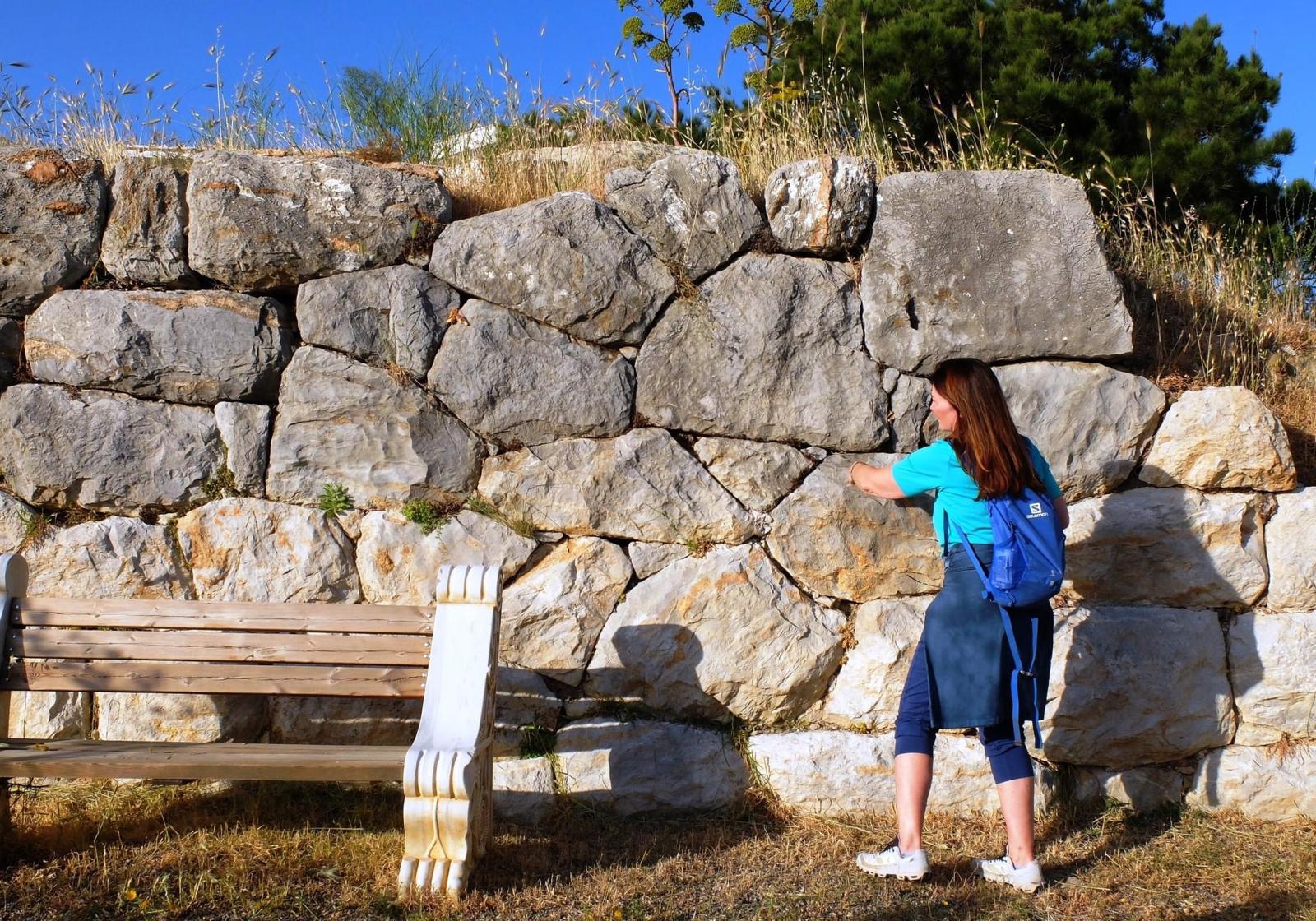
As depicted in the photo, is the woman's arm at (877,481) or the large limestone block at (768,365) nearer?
the woman's arm at (877,481)

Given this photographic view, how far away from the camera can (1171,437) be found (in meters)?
4.06

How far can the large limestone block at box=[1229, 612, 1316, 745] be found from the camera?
386 centimetres

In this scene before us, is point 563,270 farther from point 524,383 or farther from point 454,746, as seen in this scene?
point 454,746

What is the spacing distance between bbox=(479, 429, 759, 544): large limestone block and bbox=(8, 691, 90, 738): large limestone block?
1725 millimetres

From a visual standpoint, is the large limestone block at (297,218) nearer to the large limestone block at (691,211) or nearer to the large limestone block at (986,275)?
the large limestone block at (691,211)

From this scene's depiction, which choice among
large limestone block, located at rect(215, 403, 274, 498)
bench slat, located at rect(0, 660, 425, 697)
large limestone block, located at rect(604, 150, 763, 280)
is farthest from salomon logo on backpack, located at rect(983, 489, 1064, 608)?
large limestone block, located at rect(215, 403, 274, 498)

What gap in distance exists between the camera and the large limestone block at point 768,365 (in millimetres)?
4121

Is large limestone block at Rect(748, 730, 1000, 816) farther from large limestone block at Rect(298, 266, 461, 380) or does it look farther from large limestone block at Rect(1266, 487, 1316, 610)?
large limestone block at Rect(298, 266, 461, 380)

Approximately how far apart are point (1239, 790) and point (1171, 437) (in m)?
1.33

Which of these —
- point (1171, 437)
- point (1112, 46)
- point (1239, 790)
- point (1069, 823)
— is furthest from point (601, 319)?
point (1112, 46)

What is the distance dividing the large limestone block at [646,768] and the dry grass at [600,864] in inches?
3.1

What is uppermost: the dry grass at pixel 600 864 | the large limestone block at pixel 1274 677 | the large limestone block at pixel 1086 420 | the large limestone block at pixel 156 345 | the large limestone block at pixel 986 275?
the large limestone block at pixel 986 275

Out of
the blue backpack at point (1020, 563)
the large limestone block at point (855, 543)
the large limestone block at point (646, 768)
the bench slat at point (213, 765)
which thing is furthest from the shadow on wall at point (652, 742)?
the blue backpack at point (1020, 563)

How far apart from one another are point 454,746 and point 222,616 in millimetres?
962
